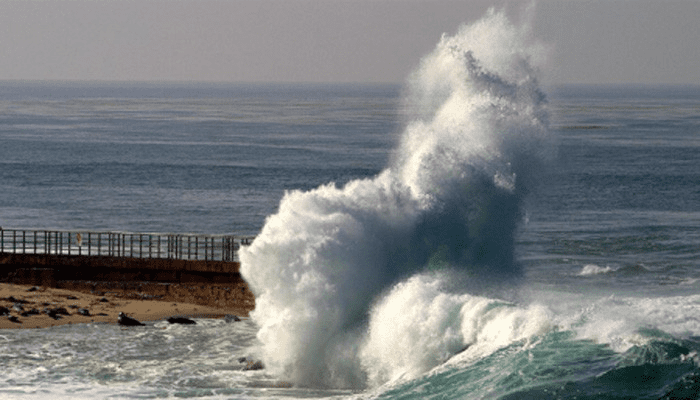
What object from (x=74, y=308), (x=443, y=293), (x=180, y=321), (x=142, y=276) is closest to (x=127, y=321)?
(x=180, y=321)

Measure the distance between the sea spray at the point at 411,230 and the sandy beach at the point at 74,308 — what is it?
18.9 ft

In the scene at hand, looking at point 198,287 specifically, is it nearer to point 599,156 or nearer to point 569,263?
point 569,263

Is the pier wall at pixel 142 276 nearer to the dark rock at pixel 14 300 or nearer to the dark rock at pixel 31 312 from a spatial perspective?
the dark rock at pixel 14 300

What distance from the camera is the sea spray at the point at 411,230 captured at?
19.6 meters

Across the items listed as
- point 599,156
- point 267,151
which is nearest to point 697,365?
point 599,156

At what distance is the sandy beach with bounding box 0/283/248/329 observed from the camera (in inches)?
1013

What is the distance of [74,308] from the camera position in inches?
1067

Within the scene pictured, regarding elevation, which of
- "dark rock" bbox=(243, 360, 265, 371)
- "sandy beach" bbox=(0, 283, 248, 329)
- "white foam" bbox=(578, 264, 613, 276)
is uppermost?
"dark rock" bbox=(243, 360, 265, 371)

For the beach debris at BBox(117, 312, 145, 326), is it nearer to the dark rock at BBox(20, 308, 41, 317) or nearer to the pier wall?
the dark rock at BBox(20, 308, 41, 317)

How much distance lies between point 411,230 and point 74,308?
957cm

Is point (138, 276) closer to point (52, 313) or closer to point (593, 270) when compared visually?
point (52, 313)

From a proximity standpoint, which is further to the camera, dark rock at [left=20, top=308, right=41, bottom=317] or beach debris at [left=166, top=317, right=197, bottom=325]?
dark rock at [left=20, top=308, right=41, bottom=317]

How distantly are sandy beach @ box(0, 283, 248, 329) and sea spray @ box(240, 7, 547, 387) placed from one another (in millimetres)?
5759

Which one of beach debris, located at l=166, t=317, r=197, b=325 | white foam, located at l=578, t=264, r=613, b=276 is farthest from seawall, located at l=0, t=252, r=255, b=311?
white foam, located at l=578, t=264, r=613, b=276
